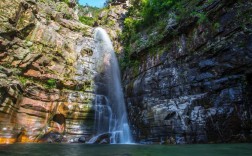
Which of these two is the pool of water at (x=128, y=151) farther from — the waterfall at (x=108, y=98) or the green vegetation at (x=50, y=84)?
the green vegetation at (x=50, y=84)

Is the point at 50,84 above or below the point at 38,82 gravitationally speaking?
below

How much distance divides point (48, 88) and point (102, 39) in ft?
34.0

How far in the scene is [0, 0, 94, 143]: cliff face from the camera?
13.6m

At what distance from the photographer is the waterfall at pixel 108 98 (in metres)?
15.2

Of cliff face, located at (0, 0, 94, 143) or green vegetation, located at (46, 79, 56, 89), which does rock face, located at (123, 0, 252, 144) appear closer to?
cliff face, located at (0, 0, 94, 143)

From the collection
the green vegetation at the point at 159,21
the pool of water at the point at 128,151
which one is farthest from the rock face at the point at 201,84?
the pool of water at the point at 128,151

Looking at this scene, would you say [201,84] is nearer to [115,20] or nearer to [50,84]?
[50,84]

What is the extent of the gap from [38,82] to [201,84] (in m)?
12.0

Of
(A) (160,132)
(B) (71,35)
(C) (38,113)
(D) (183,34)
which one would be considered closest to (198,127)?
(A) (160,132)

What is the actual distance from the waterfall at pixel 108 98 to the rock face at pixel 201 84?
138cm

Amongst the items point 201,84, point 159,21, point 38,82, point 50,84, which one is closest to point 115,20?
point 159,21

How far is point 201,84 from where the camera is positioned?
11945 mm

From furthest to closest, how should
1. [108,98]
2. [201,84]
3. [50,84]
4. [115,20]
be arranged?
1. [115,20]
2. [108,98]
3. [50,84]
4. [201,84]

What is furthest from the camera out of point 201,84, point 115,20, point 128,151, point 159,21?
point 115,20
